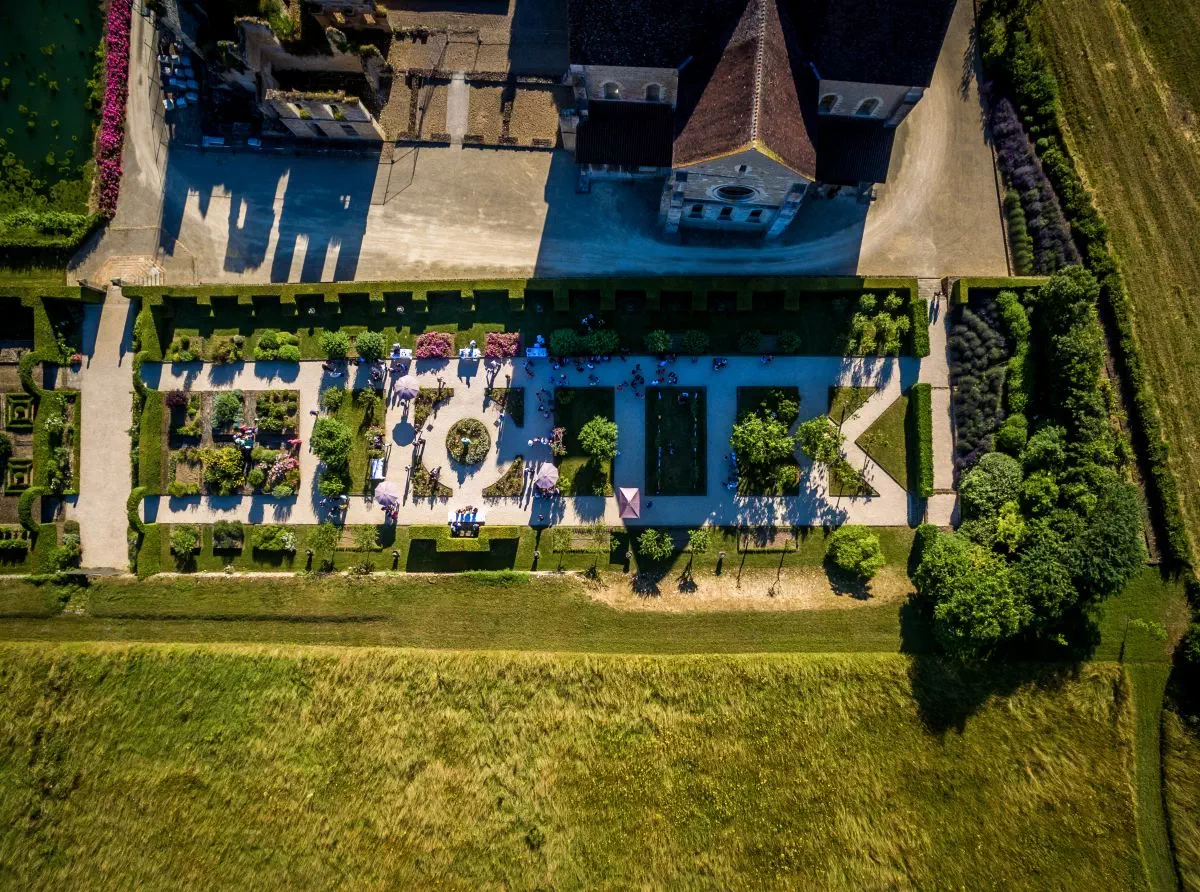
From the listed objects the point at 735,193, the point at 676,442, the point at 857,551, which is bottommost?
the point at 857,551

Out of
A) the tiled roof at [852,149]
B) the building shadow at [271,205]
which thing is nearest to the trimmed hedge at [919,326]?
the tiled roof at [852,149]

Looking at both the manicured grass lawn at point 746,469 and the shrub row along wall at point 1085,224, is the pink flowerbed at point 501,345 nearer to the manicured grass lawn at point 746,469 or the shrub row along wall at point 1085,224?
the manicured grass lawn at point 746,469

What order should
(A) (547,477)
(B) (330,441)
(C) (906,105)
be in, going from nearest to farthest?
1. (C) (906,105)
2. (B) (330,441)
3. (A) (547,477)

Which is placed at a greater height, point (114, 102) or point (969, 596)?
point (114, 102)

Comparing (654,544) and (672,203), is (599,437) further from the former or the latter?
(672,203)

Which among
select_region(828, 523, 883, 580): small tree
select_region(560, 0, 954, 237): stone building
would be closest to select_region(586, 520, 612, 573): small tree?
select_region(828, 523, 883, 580): small tree

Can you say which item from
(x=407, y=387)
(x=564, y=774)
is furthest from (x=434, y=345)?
(x=564, y=774)

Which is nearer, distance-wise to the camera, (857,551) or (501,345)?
(857,551)

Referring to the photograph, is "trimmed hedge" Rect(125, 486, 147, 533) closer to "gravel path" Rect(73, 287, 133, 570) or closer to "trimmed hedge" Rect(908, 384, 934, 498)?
"gravel path" Rect(73, 287, 133, 570)
